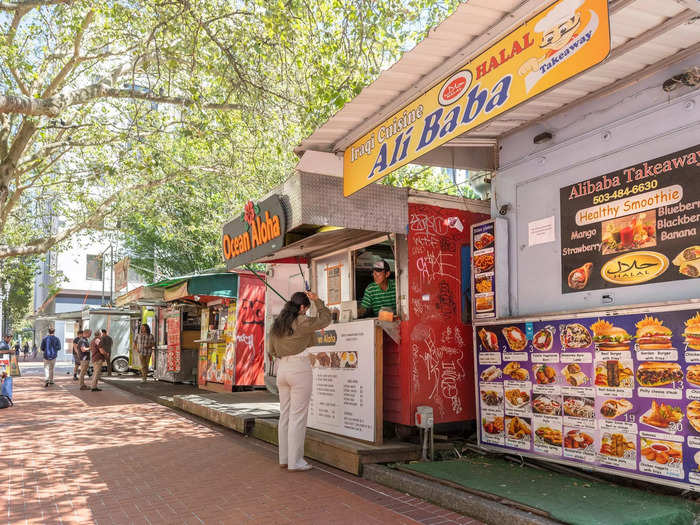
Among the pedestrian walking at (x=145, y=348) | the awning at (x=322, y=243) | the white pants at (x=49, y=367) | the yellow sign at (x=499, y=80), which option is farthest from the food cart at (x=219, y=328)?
the yellow sign at (x=499, y=80)

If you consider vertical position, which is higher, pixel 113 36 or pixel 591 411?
pixel 113 36

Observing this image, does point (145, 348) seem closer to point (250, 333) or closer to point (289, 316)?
point (250, 333)

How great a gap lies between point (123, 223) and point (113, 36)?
1244cm

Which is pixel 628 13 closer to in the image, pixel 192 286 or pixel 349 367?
pixel 349 367

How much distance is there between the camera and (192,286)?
1230 centimetres

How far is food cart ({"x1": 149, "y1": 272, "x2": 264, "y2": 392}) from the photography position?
1281 centimetres

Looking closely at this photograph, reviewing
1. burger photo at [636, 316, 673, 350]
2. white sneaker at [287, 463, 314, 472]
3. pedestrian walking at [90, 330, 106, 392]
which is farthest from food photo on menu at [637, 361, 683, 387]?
pedestrian walking at [90, 330, 106, 392]

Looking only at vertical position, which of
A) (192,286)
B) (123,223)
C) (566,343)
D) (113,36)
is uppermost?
(113,36)

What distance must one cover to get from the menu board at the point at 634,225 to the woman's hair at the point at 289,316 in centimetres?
275

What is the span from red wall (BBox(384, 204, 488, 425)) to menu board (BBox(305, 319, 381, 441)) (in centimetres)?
33

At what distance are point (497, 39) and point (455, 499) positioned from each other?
3551 mm

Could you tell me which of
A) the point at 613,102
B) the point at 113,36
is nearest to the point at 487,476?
the point at 613,102

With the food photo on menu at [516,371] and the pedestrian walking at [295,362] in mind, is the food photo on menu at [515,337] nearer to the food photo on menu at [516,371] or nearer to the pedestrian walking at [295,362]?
the food photo on menu at [516,371]

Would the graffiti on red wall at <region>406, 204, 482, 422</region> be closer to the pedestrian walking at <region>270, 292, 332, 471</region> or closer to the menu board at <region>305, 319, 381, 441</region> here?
the menu board at <region>305, 319, 381, 441</region>
